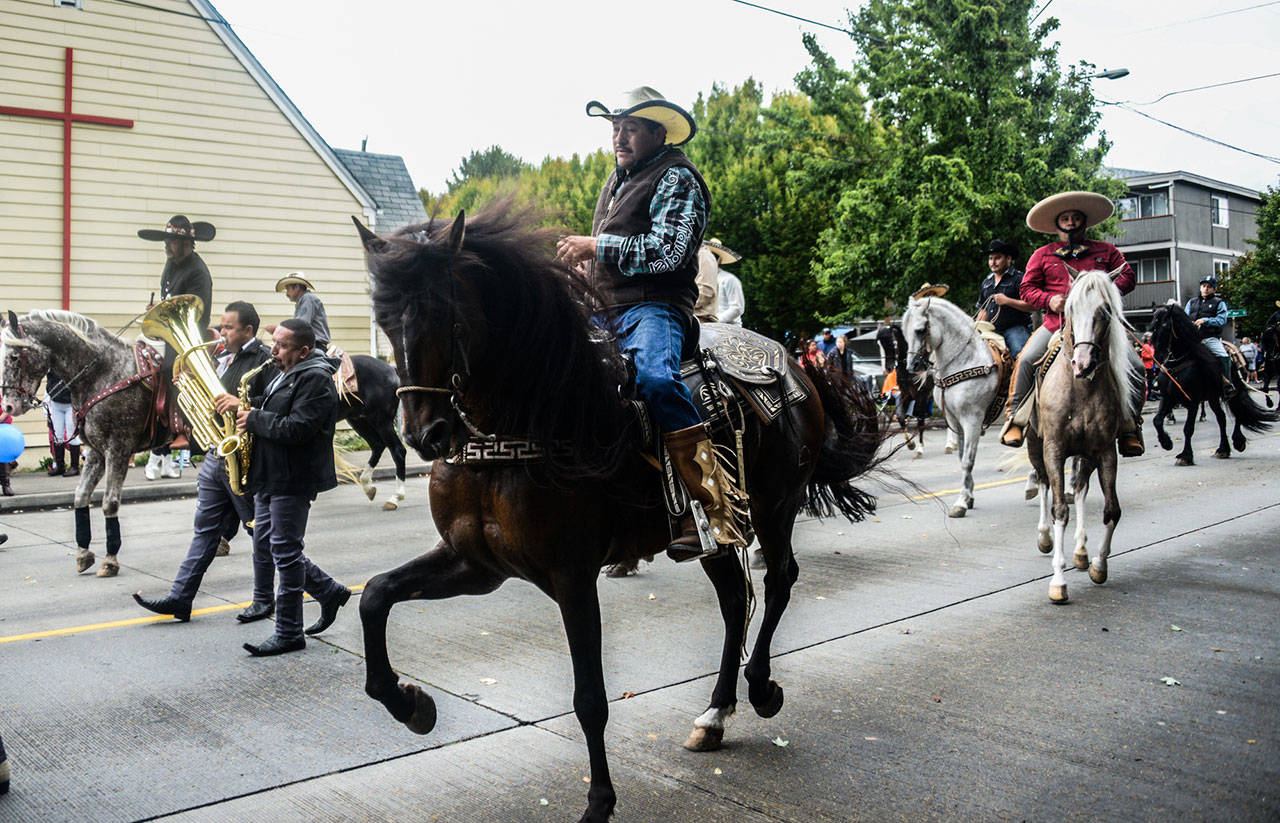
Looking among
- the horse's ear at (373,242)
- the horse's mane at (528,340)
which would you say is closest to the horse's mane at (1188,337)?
the horse's mane at (528,340)

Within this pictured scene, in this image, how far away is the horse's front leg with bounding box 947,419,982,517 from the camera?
10.7 meters

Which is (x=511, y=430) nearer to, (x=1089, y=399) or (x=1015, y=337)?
(x=1089, y=399)

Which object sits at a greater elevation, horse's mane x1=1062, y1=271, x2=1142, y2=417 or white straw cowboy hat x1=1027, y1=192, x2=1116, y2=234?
white straw cowboy hat x1=1027, y1=192, x2=1116, y2=234

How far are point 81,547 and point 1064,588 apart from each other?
7916 millimetres

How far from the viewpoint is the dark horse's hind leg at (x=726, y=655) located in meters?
4.38

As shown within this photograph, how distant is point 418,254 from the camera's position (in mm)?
3324

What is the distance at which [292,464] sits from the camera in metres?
6.07

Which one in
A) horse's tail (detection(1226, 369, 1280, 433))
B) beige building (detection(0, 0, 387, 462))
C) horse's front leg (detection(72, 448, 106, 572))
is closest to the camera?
horse's front leg (detection(72, 448, 106, 572))

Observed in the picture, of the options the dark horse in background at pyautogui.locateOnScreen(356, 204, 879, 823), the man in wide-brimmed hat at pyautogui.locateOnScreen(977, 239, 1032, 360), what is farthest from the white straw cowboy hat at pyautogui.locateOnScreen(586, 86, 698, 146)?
the man in wide-brimmed hat at pyautogui.locateOnScreen(977, 239, 1032, 360)

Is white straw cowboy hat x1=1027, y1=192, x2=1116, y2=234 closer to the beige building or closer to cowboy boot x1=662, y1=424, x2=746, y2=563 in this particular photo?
cowboy boot x1=662, y1=424, x2=746, y2=563

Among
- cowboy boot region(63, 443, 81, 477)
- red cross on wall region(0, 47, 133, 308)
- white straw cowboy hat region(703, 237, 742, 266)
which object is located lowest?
cowboy boot region(63, 443, 81, 477)

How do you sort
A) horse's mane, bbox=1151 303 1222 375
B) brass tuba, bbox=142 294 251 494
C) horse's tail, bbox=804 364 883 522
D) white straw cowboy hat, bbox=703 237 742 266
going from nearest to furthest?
horse's tail, bbox=804 364 883 522
brass tuba, bbox=142 294 251 494
white straw cowboy hat, bbox=703 237 742 266
horse's mane, bbox=1151 303 1222 375

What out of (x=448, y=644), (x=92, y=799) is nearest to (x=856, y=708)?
(x=448, y=644)

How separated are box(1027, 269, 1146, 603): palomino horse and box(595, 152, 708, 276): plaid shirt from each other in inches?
170
